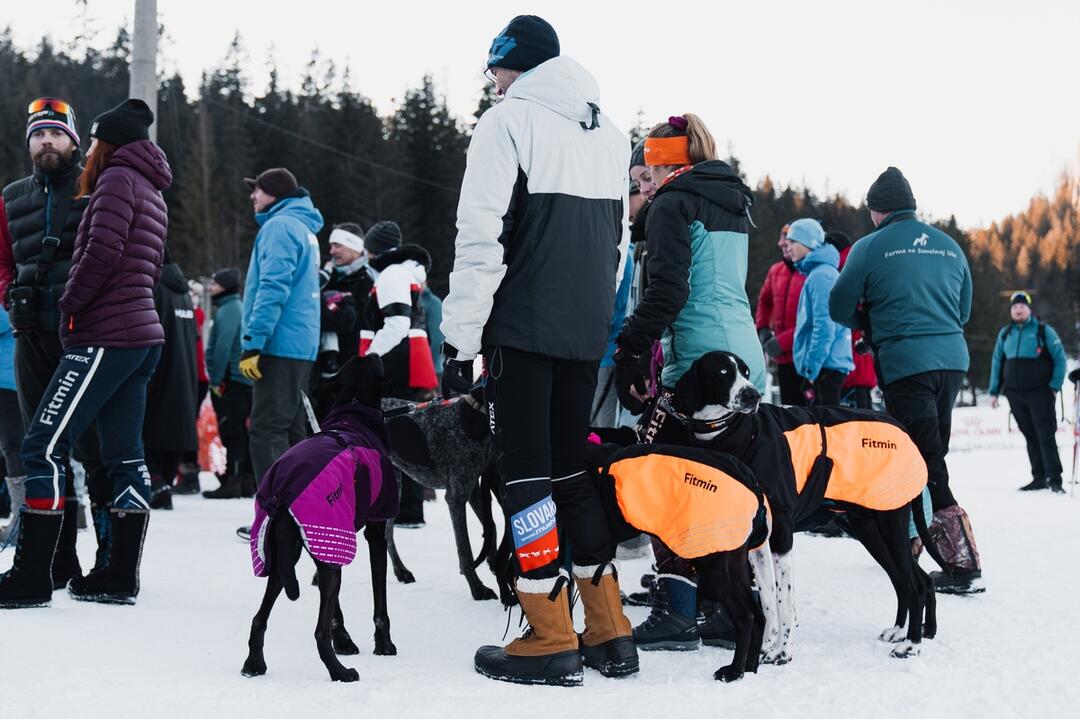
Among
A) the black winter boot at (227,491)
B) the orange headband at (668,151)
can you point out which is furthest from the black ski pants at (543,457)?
the black winter boot at (227,491)

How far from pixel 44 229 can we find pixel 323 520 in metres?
2.04

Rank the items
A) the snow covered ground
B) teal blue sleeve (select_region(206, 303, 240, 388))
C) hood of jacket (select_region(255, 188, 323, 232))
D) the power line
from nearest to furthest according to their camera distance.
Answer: the snow covered ground
hood of jacket (select_region(255, 188, 323, 232))
teal blue sleeve (select_region(206, 303, 240, 388))
the power line

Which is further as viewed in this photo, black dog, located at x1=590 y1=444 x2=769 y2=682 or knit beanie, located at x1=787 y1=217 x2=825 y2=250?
knit beanie, located at x1=787 y1=217 x2=825 y2=250

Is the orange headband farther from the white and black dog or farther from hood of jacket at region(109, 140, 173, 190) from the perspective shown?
hood of jacket at region(109, 140, 173, 190)

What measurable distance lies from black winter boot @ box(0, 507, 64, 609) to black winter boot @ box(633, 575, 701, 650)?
233 cm

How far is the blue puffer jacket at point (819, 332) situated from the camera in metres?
6.10

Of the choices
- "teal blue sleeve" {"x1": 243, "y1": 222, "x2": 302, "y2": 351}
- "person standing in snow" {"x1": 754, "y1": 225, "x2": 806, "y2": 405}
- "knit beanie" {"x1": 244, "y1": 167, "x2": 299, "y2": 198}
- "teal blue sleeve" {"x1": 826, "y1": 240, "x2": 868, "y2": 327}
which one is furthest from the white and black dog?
"knit beanie" {"x1": 244, "y1": 167, "x2": 299, "y2": 198}

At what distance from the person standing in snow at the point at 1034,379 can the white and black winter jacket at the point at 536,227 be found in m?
7.79

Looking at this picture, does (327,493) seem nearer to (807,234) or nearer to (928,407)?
(928,407)

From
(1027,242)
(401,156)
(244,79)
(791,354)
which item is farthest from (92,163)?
(1027,242)

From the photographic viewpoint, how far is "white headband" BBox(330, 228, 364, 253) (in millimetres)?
6660

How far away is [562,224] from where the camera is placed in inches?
124

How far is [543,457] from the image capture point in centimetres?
316

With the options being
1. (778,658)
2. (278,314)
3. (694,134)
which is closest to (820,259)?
(694,134)
